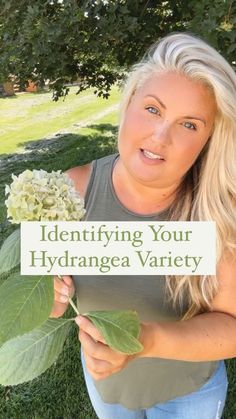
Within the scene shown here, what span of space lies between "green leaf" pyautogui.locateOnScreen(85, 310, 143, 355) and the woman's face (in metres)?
0.43

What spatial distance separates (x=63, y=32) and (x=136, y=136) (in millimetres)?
2446

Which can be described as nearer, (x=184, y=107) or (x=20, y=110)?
(x=184, y=107)

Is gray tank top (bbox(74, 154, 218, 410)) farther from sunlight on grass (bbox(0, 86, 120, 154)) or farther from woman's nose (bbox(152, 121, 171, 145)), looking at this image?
sunlight on grass (bbox(0, 86, 120, 154))

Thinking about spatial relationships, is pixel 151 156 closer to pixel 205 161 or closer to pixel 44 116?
pixel 205 161

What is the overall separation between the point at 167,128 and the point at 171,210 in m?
0.34

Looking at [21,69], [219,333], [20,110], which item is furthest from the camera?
[20,110]

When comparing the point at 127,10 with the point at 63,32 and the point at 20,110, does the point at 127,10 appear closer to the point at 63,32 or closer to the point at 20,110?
the point at 63,32

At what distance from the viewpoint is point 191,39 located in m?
1.45

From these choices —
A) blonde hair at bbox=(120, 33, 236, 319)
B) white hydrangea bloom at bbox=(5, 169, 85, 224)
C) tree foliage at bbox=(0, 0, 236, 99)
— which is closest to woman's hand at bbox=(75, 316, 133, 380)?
white hydrangea bloom at bbox=(5, 169, 85, 224)

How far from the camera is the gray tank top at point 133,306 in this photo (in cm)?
157

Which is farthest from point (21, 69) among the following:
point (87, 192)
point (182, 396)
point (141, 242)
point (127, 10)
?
point (141, 242)

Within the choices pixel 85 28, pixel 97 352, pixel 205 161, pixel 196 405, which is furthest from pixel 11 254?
pixel 85 28

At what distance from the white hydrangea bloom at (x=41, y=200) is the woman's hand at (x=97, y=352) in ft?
0.69

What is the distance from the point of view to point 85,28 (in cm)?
371
